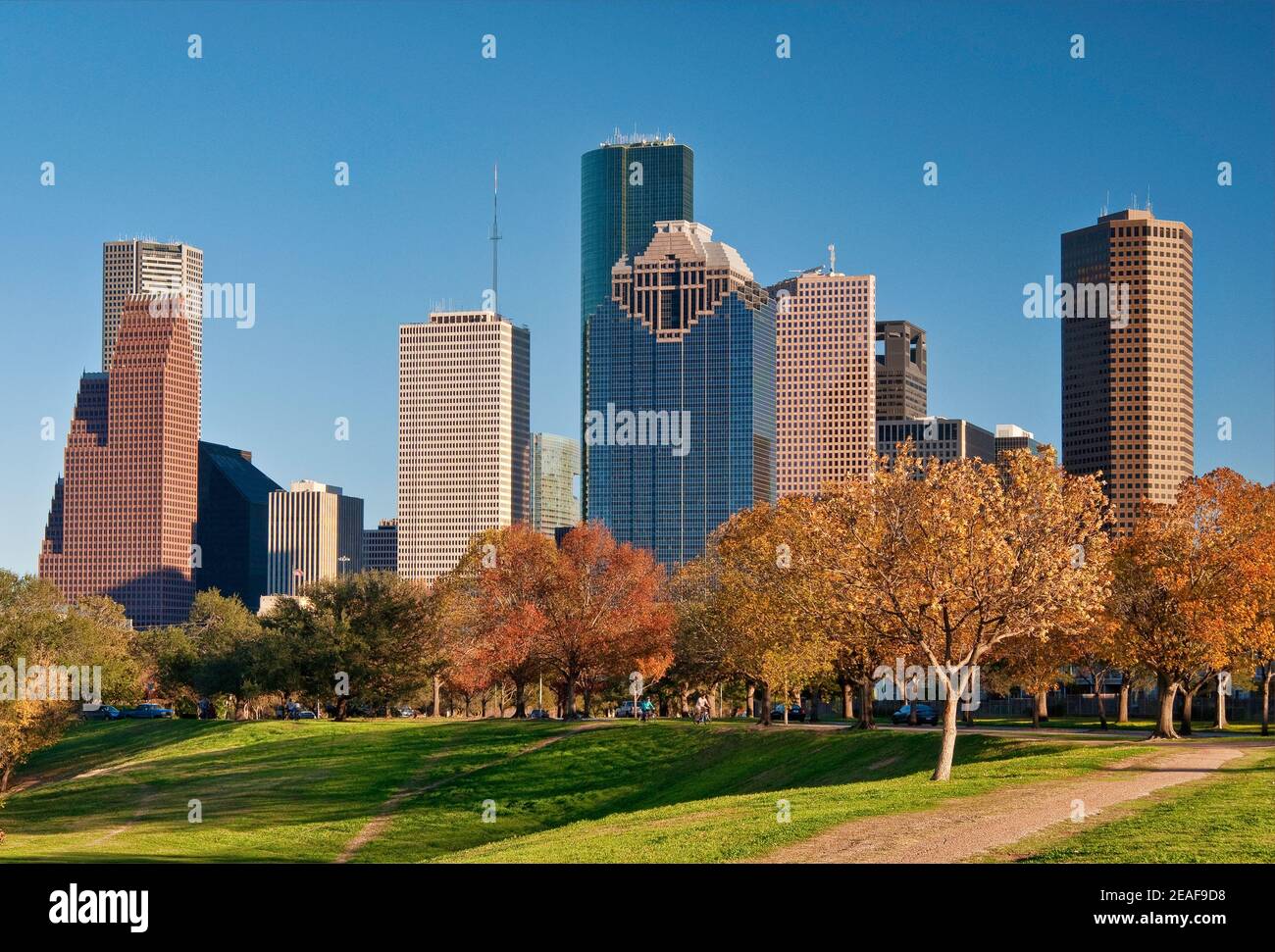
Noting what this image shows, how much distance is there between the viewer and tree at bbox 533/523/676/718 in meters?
89.4

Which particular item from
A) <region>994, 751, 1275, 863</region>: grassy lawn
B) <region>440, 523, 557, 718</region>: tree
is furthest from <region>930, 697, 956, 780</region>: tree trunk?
<region>440, 523, 557, 718</region>: tree

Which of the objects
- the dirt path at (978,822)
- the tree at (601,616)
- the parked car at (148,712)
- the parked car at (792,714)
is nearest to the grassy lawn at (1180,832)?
the dirt path at (978,822)

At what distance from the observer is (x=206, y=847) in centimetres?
5538

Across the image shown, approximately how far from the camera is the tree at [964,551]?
4134cm

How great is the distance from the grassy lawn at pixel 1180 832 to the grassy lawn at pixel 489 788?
5.37 m

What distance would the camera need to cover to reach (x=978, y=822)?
32.1 meters

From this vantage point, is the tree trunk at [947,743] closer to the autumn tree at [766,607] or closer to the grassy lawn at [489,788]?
the grassy lawn at [489,788]

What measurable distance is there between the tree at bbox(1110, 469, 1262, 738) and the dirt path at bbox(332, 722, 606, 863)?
31117 mm

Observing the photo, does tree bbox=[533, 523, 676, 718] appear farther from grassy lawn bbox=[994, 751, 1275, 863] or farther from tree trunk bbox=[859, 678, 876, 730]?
grassy lawn bbox=[994, 751, 1275, 863]

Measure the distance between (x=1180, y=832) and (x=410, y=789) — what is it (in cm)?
4637

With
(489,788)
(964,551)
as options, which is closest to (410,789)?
(489,788)

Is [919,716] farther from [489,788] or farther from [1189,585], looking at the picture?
[1189,585]
